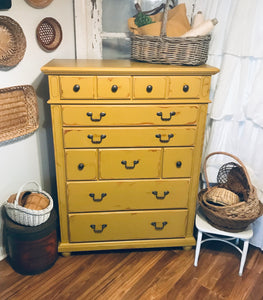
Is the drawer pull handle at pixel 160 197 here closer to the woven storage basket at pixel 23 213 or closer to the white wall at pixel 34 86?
the woven storage basket at pixel 23 213

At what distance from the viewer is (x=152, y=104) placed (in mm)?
1744

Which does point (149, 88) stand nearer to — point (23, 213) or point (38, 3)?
point (38, 3)

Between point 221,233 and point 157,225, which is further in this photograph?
point 157,225

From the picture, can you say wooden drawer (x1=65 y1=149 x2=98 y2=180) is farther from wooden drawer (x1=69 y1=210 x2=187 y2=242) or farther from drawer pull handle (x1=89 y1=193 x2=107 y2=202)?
wooden drawer (x1=69 y1=210 x2=187 y2=242)

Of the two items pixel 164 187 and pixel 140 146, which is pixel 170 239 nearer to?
pixel 164 187

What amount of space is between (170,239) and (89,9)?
1588 mm

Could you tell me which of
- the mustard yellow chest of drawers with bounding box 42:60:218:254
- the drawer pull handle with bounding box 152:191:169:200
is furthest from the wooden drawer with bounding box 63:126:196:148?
the drawer pull handle with bounding box 152:191:169:200

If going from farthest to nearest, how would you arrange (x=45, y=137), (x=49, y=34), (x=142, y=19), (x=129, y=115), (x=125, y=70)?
(x=45, y=137) < (x=49, y=34) < (x=142, y=19) < (x=129, y=115) < (x=125, y=70)

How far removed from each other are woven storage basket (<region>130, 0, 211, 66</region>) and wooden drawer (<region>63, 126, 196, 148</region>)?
1.25 feet

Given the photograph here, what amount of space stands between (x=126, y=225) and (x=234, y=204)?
0.66 metres

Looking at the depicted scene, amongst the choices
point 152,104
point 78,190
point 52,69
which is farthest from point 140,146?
point 52,69

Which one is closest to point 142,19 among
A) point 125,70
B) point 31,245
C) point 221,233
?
point 125,70

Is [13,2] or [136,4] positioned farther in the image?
[136,4]

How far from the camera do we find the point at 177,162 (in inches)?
73.6
